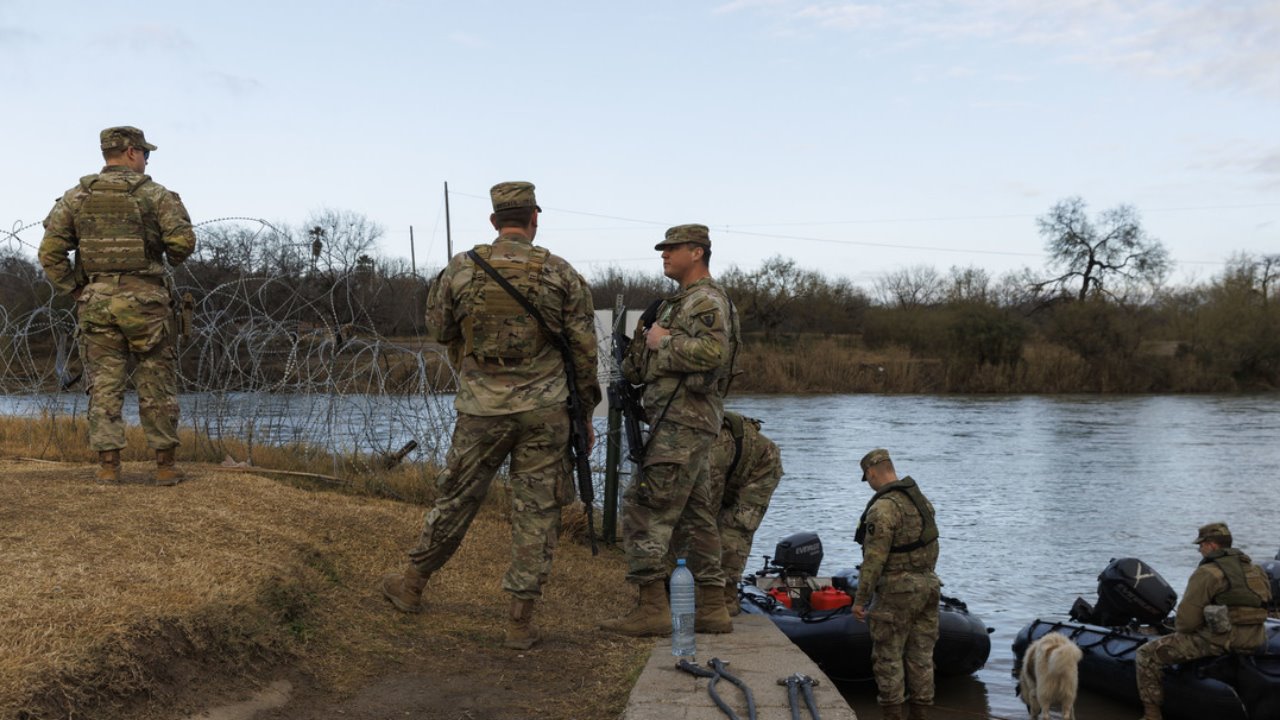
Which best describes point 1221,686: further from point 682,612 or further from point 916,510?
point 682,612

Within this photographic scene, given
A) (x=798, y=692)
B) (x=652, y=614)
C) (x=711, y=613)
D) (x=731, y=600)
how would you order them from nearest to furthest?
(x=798, y=692) < (x=652, y=614) < (x=711, y=613) < (x=731, y=600)

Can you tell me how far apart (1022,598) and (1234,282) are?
146ft

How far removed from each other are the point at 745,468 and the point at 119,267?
3.86m

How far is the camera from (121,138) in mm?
7066

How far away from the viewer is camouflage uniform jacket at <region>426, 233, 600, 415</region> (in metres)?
5.31

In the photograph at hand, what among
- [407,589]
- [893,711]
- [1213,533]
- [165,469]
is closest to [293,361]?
[165,469]

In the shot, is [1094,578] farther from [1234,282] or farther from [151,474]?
[1234,282]

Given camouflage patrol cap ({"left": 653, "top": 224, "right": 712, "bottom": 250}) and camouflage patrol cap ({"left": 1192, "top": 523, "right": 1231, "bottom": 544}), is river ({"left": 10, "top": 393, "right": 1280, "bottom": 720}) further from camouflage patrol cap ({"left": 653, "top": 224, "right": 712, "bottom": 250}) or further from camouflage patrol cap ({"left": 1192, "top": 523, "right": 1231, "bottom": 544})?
camouflage patrol cap ({"left": 653, "top": 224, "right": 712, "bottom": 250})

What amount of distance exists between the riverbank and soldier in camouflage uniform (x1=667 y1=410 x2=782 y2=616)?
77cm

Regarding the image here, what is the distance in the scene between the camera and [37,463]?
337 inches

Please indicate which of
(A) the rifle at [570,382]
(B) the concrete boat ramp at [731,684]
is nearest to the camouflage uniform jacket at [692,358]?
(A) the rifle at [570,382]

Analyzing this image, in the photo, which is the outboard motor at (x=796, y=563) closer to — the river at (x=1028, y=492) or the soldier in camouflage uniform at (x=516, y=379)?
the river at (x=1028, y=492)

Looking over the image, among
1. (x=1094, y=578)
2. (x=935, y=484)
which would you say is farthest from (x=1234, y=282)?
(x=1094, y=578)

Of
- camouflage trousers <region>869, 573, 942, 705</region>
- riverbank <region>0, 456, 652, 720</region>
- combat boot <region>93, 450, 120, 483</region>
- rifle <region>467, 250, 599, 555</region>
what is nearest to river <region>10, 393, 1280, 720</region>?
camouflage trousers <region>869, 573, 942, 705</region>
